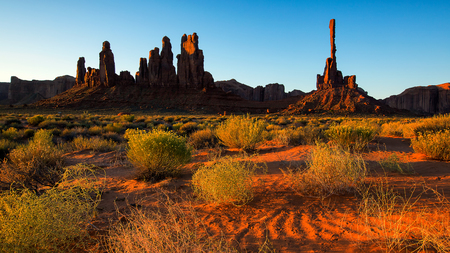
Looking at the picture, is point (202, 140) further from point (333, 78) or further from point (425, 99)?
point (425, 99)

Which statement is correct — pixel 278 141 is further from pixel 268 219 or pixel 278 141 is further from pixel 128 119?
pixel 128 119

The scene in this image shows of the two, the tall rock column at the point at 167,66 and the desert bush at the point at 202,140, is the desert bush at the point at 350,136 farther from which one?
the tall rock column at the point at 167,66

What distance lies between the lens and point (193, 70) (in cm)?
6962

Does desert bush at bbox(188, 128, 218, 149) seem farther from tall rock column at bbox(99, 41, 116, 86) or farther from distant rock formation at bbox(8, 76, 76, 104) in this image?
distant rock formation at bbox(8, 76, 76, 104)

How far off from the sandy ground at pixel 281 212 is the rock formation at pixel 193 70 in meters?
65.7

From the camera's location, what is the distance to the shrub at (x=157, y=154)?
5336mm

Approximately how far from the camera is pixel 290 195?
12.8 feet

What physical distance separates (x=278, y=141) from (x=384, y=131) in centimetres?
661

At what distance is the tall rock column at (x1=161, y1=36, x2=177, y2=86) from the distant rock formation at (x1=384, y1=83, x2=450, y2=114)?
3413 inches

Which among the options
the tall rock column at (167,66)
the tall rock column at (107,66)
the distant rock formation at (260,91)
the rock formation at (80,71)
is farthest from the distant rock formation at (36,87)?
the distant rock formation at (260,91)

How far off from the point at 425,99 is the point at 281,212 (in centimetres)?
12155

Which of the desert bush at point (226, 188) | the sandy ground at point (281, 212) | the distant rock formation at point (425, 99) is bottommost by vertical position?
the sandy ground at point (281, 212)

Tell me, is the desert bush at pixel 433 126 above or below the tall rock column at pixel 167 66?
below

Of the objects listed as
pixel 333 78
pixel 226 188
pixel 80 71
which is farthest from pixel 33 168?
pixel 80 71
